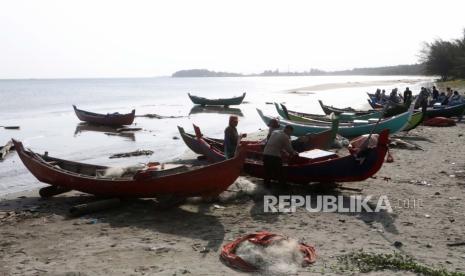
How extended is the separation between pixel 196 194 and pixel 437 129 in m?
15.9

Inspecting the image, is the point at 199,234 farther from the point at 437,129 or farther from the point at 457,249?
the point at 437,129

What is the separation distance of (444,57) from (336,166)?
224 ft

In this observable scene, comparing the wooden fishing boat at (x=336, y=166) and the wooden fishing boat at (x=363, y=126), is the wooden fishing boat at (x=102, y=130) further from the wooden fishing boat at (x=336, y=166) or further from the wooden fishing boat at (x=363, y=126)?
the wooden fishing boat at (x=336, y=166)

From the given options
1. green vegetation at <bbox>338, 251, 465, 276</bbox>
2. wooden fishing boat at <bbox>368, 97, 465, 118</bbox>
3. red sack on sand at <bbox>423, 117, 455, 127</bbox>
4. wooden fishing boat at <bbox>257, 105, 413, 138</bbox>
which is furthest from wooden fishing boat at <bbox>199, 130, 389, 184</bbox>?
wooden fishing boat at <bbox>368, 97, 465, 118</bbox>

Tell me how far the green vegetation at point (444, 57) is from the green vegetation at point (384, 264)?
63997 millimetres

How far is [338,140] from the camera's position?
16.3 metres

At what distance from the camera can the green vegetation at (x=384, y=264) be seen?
5.79 metres

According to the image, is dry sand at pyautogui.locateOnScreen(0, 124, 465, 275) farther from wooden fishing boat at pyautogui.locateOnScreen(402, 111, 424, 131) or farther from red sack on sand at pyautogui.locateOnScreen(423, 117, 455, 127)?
red sack on sand at pyautogui.locateOnScreen(423, 117, 455, 127)

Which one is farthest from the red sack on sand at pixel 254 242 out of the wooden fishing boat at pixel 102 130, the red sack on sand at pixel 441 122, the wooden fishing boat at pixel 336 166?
the wooden fishing boat at pixel 102 130

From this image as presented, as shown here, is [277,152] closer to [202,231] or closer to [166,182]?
[166,182]

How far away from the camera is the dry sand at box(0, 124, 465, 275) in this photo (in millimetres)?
6438

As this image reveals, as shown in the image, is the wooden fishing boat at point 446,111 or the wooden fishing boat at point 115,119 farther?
Result: the wooden fishing boat at point 115,119

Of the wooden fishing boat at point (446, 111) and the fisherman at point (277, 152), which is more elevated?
the fisherman at point (277, 152)

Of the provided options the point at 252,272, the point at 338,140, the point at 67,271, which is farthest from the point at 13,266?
the point at 338,140
